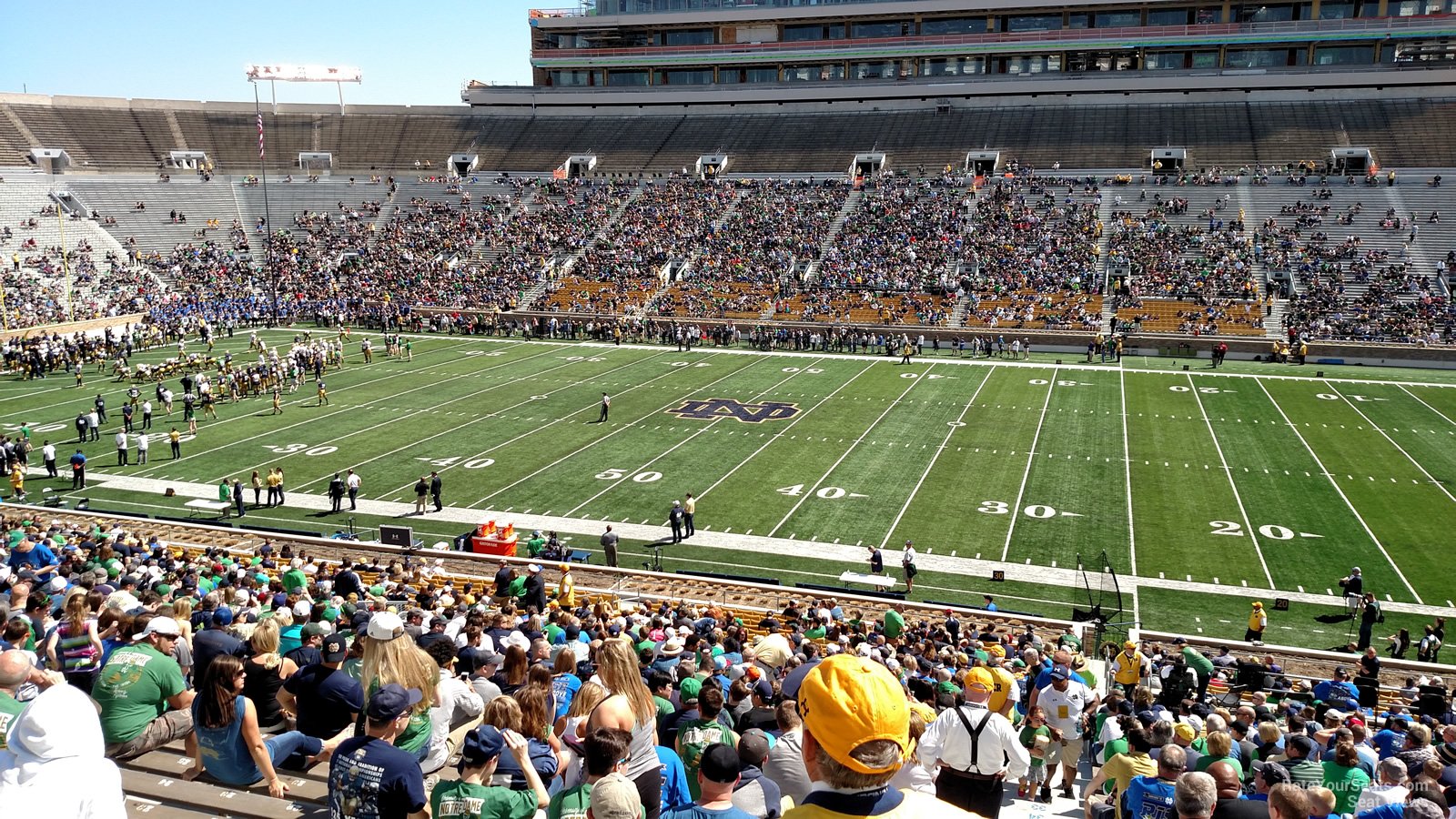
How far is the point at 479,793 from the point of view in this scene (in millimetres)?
4883

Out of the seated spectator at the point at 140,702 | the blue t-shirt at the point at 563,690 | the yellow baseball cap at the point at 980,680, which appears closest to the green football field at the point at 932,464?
the yellow baseball cap at the point at 980,680

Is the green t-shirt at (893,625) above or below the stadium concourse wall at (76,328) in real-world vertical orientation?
below

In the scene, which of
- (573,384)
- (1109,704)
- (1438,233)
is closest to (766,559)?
(1109,704)

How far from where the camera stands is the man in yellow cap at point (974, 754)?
18.5 ft

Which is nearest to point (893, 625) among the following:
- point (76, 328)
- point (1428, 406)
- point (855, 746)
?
point (855, 746)

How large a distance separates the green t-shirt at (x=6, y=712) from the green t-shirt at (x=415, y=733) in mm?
1944

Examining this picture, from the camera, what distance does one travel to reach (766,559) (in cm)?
2139

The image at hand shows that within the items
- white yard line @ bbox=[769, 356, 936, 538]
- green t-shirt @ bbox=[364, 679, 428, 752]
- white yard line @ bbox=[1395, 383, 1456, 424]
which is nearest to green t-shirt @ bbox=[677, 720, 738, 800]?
green t-shirt @ bbox=[364, 679, 428, 752]

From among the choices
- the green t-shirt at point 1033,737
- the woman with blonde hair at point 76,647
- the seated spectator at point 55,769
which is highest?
the seated spectator at point 55,769

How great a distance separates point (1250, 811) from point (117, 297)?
60576 millimetres

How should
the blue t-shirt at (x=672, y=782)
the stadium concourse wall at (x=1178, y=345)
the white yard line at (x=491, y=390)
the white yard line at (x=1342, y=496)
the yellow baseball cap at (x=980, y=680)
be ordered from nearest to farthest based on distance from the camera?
the blue t-shirt at (x=672, y=782) < the yellow baseball cap at (x=980, y=680) < the white yard line at (x=1342, y=496) < the white yard line at (x=491, y=390) < the stadium concourse wall at (x=1178, y=345)

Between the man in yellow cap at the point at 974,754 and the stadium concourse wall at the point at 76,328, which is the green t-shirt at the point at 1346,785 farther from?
the stadium concourse wall at the point at 76,328

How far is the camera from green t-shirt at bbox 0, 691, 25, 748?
5.63 m

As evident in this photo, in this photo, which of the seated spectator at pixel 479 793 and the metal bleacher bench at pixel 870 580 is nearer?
the seated spectator at pixel 479 793
